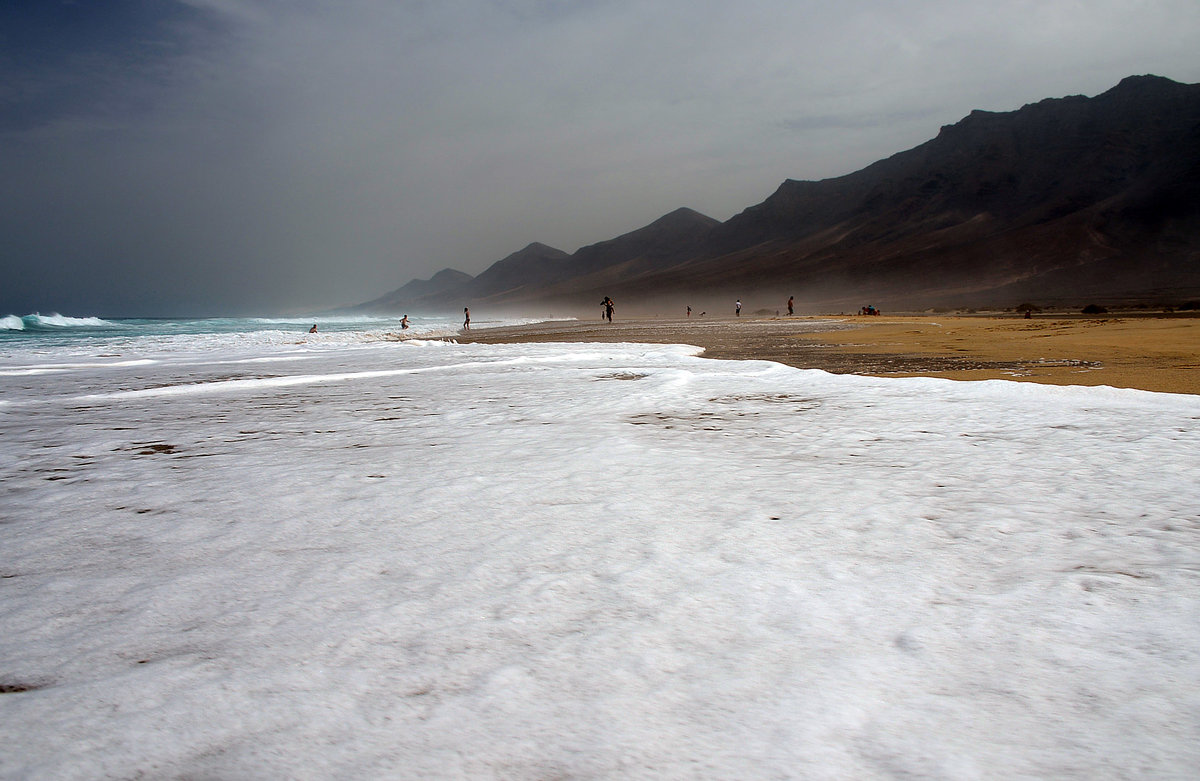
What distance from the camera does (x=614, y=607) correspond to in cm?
175

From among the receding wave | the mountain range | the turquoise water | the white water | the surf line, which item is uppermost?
the mountain range

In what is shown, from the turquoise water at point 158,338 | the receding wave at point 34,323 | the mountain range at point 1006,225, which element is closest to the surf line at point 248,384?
the turquoise water at point 158,338

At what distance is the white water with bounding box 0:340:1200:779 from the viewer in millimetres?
1226

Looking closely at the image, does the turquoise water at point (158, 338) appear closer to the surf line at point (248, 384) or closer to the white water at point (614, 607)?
the surf line at point (248, 384)

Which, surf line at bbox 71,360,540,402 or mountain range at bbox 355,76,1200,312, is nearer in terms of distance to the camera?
surf line at bbox 71,360,540,402

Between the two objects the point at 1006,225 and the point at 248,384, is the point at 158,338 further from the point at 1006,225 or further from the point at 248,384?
the point at 1006,225

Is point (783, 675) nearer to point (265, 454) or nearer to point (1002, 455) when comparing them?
point (1002, 455)

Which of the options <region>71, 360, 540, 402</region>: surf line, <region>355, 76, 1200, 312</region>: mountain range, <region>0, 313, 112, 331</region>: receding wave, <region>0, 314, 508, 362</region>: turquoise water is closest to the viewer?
<region>71, 360, 540, 402</region>: surf line

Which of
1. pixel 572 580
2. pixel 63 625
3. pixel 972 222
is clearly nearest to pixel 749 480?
pixel 572 580

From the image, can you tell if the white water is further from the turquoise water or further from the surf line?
the turquoise water

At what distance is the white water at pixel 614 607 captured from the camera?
48.3 inches

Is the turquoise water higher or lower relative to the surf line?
higher

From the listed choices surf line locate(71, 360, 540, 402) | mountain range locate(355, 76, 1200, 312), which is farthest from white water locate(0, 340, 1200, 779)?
mountain range locate(355, 76, 1200, 312)

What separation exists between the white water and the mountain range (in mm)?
74540
